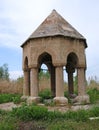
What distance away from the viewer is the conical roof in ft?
49.3

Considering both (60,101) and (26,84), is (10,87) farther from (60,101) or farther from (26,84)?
(60,101)

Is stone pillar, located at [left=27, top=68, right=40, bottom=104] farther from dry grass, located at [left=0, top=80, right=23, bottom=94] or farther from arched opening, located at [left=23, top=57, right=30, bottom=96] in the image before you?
dry grass, located at [left=0, top=80, right=23, bottom=94]

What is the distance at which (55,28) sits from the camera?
15203 millimetres

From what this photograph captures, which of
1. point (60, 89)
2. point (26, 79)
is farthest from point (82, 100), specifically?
point (26, 79)

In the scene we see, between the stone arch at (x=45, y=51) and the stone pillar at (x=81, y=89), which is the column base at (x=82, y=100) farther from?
the stone arch at (x=45, y=51)

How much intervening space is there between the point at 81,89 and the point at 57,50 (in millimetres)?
2183

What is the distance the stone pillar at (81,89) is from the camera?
14941mm

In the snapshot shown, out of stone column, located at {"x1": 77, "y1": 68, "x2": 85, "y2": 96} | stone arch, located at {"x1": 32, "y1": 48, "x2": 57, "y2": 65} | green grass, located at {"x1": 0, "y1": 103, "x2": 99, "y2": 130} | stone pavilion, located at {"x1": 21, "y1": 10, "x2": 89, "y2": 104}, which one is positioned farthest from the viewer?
stone column, located at {"x1": 77, "y1": 68, "x2": 85, "y2": 96}

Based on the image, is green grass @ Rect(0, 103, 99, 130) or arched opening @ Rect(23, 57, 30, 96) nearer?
green grass @ Rect(0, 103, 99, 130)

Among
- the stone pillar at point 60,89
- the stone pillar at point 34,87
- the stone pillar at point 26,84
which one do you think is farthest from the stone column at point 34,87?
the stone pillar at point 26,84

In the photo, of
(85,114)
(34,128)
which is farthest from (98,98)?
(34,128)

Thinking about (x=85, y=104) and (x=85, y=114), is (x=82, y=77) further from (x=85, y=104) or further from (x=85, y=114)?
(x=85, y=114)

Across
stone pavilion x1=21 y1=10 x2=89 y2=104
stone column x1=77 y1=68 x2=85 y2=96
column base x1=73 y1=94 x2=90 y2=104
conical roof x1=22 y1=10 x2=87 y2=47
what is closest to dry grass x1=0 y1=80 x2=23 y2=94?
stone pavilion x1=21 y1=10 x2=89 y2=104

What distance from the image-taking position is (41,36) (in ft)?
49.3
